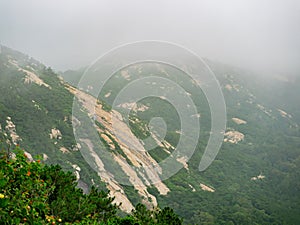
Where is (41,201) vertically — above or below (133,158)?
above

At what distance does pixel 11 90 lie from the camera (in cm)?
6619

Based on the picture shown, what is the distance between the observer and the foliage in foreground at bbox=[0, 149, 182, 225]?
797 cm

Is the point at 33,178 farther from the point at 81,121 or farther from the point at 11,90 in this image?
the point at 11,90

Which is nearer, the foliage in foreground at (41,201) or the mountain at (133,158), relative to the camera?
the foliage in foreground at (41,201)

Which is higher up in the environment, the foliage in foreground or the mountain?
Answer: the foliage in foreground

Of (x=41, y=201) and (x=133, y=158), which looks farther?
(x=133, y=158)

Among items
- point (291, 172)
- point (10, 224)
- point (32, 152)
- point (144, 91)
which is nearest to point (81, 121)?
point (32, 152)

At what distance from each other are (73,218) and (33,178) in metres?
2.30

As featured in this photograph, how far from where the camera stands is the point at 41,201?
9.75 m

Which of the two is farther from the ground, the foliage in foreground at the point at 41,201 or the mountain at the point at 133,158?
the foliage in foreground at the point at 41,201

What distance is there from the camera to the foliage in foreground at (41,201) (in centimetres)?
797

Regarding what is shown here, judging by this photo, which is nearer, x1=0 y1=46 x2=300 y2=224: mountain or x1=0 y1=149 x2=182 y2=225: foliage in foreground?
x1=0 y1=149 x2=182 y2=225: foliage in foreground

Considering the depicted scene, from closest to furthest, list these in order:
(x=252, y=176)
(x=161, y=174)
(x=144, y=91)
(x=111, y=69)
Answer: (x=161, y=174), (x=252, y=176), (x=144, y=91), (x=111, y=69)

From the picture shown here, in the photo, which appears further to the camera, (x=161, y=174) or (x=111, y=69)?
(x=111, y=69)
